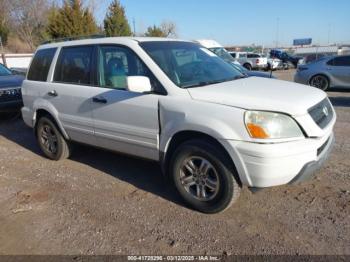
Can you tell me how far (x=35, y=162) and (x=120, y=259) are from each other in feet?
10.4

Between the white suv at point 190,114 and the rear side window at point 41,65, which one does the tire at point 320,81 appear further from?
the rear side window at point 41,65

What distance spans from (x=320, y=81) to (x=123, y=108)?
967 cm

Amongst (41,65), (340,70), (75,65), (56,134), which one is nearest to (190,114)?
(75,65)

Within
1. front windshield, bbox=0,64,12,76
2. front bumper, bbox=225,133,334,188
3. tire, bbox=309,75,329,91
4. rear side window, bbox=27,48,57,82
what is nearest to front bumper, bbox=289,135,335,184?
front bumper, bbox=225,133,334,188

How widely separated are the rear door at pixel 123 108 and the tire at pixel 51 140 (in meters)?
1.06

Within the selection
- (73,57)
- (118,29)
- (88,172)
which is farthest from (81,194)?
(118,29)

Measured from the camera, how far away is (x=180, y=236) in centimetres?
324

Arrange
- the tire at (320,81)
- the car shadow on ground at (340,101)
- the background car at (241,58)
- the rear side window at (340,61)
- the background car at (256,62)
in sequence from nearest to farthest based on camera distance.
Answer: the car shadow on ground at (340,101) → the rear side window at (340,61) → the tire at (320,81) → the background car at (256,62) → the background car at (241,58)

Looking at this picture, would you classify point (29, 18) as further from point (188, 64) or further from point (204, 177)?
point (204, 177)

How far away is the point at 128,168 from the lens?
4.99 metres

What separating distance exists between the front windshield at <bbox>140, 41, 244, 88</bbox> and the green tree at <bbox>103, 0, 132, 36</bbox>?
2756cm

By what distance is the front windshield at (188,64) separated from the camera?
3.77 m

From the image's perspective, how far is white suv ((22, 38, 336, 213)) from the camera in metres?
3.07

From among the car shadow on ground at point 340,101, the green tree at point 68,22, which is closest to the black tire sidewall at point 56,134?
the car shadow on ground at point 340,101
